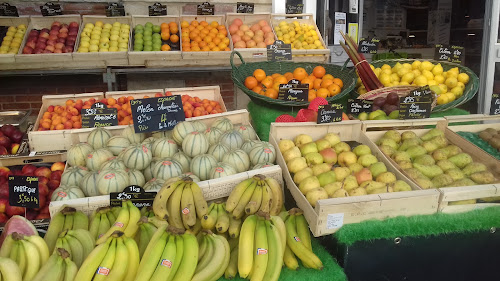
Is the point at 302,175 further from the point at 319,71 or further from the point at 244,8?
the point at 244,8

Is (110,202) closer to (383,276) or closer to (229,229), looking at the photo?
(229,229)

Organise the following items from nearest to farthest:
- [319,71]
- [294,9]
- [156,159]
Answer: [156,159]
[319,71]
[294,9]

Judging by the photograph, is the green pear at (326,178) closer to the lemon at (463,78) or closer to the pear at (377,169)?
the pear at (377,169)

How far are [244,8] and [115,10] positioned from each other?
5.36 feet

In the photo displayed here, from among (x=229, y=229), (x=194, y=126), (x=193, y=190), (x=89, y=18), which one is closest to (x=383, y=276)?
(x=229, y=229)

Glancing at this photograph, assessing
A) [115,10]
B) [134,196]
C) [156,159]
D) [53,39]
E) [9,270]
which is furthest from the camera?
[115,10]

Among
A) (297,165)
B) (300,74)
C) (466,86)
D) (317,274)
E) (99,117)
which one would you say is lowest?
(317,274)

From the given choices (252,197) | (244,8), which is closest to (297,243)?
(252,197)

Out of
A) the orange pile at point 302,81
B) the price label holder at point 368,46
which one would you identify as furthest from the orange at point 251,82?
the price label holder at point 368,46

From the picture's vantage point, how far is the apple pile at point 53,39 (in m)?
4.52

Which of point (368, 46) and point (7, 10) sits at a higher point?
point (7, 10)

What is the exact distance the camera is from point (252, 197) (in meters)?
1.96

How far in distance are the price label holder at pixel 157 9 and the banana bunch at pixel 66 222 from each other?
148 inches

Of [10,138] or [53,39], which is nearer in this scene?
[10,138]
